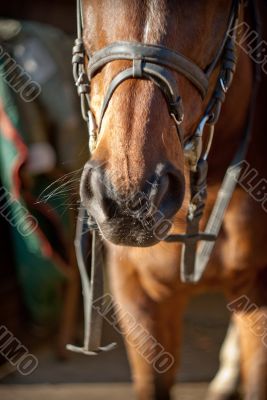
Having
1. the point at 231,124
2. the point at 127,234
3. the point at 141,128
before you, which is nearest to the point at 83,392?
the point at 231,124

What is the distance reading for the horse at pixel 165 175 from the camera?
4.39 ft

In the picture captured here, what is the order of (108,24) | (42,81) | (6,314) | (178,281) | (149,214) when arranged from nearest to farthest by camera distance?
(149,214) → (108,24) → (178,281) → (42,81) → (6,314)

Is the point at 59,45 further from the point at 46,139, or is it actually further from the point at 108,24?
the point at 108,24

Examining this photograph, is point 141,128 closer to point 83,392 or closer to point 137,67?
point 137,67

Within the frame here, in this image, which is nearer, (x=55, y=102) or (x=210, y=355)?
(x=55, y=102)

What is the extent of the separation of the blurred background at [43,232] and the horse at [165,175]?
2.69 ft

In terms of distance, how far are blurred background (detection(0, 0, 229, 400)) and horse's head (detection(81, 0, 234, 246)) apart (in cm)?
138

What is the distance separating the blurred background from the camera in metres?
2.97

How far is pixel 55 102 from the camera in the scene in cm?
311

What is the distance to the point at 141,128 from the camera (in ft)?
4.41

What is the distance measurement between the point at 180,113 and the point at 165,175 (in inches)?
5.9

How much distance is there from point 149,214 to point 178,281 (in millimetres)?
669

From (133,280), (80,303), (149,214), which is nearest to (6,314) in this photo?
(80,303)

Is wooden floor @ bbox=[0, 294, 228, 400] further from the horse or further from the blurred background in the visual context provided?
the horse
